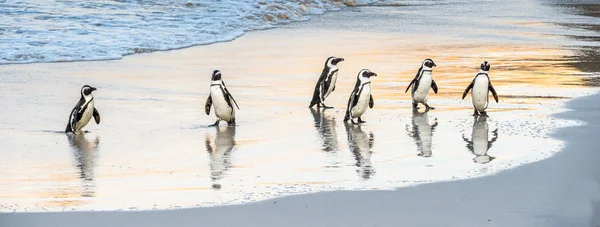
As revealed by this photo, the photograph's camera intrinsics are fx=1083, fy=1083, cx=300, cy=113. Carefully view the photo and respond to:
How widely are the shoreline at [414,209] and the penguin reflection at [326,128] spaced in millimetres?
1582

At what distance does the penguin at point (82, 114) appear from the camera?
8.11m

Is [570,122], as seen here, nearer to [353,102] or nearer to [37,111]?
[353,102]

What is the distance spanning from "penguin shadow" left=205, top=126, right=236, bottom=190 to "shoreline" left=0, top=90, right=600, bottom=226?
0.68 meters

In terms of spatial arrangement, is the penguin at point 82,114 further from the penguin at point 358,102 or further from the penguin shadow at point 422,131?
the penguin shadow at point 422,131

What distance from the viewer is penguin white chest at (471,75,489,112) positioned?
8734mm

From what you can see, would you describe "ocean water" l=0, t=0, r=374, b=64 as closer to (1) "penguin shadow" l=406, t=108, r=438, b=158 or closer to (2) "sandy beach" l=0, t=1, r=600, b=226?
(2) "sandy beach" l=0, t=1, r=600, b=226

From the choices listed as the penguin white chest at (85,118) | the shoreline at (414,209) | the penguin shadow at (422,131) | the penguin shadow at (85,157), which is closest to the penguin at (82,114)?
the penguin white chest at (85,118)

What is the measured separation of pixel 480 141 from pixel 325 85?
230 cm

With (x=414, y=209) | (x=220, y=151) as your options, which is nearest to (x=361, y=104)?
(x=220, y=151)

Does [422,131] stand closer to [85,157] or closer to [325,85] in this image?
[325,85]

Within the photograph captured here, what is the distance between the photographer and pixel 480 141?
7.46 m

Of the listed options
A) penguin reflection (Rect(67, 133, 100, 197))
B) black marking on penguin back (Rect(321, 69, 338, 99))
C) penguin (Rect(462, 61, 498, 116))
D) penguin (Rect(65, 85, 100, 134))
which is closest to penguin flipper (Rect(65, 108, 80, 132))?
penguin (Rect(65, 85, 100, 134))

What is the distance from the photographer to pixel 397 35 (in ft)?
50.6

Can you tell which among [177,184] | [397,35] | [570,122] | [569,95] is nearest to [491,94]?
[569,95]
